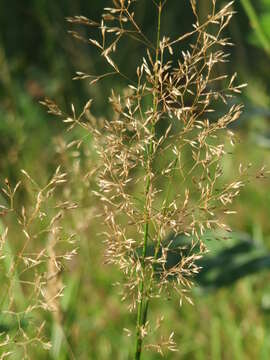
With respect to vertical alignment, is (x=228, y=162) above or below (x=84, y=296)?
below

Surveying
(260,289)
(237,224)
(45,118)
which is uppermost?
(260,289)

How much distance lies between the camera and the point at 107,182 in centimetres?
111

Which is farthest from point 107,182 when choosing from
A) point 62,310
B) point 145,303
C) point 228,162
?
point 228,162

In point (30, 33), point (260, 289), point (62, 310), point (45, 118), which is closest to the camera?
point (62, 310)

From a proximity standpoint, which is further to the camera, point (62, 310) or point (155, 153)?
point (62, 310)

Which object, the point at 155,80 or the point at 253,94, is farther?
the point at 253,94

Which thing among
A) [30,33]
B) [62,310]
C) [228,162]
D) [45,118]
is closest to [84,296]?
A: [62,310]

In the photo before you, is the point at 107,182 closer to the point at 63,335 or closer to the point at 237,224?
the point at 63,335

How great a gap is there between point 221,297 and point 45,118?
271cm

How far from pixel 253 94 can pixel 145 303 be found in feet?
10.3

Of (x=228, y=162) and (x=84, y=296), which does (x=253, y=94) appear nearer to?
(x=228, y=162)

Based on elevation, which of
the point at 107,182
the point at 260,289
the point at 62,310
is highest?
the point at 107,182

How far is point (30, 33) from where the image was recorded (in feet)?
19.8

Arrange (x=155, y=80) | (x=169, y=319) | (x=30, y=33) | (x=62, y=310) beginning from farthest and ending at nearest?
(x=30, y=33), (x=169, y=319), (x=62, y=310), (x=155, y=80)
